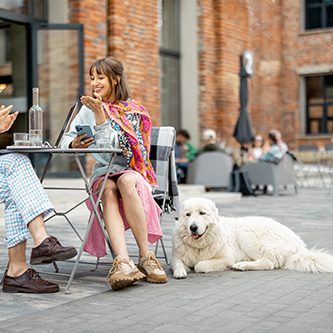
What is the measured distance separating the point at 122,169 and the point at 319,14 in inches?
979

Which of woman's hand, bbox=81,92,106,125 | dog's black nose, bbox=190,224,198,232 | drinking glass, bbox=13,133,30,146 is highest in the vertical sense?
woman's hand, bbox=81,92,106,125

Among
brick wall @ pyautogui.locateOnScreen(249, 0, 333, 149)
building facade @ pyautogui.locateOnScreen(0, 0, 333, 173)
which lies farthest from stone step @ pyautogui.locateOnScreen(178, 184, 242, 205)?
brick wall @ pyautogui.locateOnScreen(249, 0, 333, 149)

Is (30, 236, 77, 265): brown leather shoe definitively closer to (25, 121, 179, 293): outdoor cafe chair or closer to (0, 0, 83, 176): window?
(25, 121, 179, 293): outdoor cafe chair

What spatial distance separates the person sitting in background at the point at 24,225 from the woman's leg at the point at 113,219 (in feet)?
1.10

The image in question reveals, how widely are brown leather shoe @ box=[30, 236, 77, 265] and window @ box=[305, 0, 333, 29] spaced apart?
2537 cm

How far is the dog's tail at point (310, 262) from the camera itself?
471 cm

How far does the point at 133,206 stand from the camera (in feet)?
14.4

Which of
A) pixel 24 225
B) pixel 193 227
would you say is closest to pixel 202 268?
pixel 193 227

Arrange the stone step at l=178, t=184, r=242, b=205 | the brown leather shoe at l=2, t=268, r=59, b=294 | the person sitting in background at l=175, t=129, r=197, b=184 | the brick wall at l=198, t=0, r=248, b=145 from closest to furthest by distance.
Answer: the brown leather shoe at l=2, t=268, r=59, b=294, the stone step at l=178, t=184, r=242, b=205, the person sitting in background at l=175, t=129, r=197, b=184, the brick wall at l=198, t=0, r=248, b=145

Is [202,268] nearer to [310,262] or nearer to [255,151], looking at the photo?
[310,262]

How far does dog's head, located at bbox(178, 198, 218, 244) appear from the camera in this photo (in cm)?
454

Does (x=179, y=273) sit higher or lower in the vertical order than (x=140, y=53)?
lower

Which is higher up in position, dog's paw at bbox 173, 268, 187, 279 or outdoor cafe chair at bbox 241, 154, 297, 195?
outdoor cafe chair at bbox 241, 154, 297, 195

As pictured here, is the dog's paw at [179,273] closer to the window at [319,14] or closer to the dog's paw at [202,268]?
the dog's paw at [202,268]
